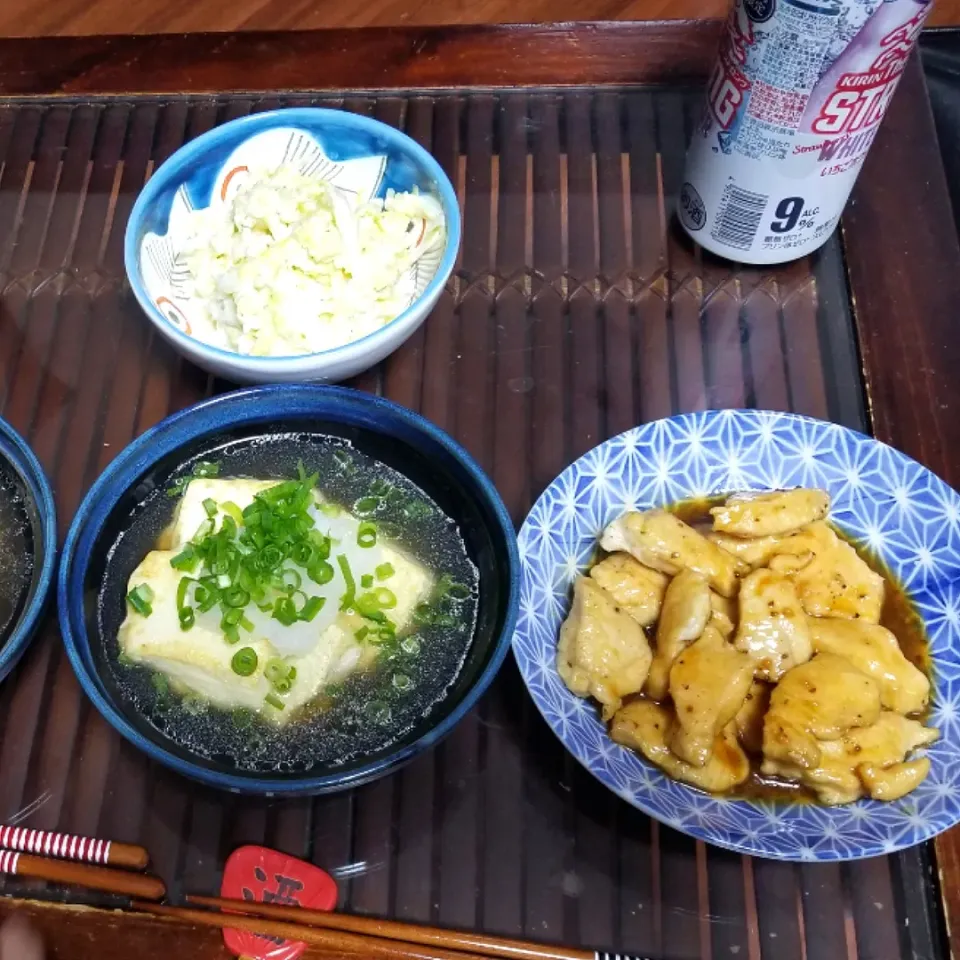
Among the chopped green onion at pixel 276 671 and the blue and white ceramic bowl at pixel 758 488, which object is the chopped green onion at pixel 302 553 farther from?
the blue and white ceramic bowl at pixel 758 488

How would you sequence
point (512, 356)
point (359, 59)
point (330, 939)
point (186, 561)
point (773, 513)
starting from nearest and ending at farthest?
1. point (330, 939)
2. point (186, 561)
3. point (773, 513)
4. point (512, 356)
5. point (359, 59)

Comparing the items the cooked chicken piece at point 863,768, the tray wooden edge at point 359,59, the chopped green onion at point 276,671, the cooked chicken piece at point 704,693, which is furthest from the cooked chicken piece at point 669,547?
the tray wooden edge at point 359,59

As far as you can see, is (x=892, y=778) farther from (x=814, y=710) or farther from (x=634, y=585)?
(x=634, y=585)

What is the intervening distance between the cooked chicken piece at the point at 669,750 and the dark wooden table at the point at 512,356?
10 cm

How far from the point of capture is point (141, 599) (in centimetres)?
114

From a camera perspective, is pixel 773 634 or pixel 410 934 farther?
pixel 773 634

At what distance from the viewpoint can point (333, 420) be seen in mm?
1293

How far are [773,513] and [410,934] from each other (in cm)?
76

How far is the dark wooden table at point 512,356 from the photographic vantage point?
3.67 ft

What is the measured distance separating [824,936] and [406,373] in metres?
→ 1.06

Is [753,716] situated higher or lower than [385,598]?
lower

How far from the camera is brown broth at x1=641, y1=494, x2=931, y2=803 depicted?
1.13 meters

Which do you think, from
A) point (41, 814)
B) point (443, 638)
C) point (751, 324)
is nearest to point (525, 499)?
point (443, 638)

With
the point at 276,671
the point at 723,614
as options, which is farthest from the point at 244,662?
the point at 723,614
